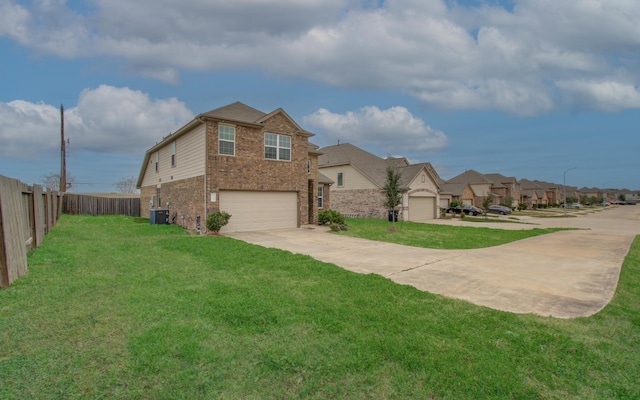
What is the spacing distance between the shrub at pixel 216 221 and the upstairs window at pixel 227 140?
3.06 metres

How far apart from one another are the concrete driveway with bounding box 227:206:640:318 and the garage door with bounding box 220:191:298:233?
10.4 ft

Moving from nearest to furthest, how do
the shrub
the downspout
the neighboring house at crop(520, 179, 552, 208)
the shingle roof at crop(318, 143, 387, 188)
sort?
the shrub < the downspout < the shingle roof at crop(318, 143, 387, 188) < the neighboring house at crop(520, 179, 552, 208)

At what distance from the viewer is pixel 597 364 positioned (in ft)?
11.9

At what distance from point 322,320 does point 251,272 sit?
10.5 ft

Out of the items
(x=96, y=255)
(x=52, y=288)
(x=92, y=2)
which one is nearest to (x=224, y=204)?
(x=96, y=255)

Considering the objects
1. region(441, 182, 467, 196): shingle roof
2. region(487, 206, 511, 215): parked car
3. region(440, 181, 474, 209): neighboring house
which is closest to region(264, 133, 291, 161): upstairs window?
region(440, 181, 474, 209): neighboring house

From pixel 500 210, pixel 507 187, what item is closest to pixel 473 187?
pixel 507 187

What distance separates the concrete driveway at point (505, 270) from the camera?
5789mm

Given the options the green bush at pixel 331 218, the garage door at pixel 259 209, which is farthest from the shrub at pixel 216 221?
the green bush at pixel 331 218

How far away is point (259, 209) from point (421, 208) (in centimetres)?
1932

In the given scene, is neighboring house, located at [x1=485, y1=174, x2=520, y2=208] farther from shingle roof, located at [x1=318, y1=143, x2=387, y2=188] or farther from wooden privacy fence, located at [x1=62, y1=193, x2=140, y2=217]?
wooden privacy fence, located at [x1=62, y1=193, x2=140, y2=217]

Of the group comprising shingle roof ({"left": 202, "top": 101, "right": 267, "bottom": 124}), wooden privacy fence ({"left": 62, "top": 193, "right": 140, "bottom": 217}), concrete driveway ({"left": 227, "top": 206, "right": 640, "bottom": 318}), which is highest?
shingle roof ({"left": 202, "top": 101, "right": 267, "bottom": 124})

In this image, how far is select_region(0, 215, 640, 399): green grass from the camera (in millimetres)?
3084

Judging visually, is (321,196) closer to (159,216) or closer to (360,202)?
(360,202)
